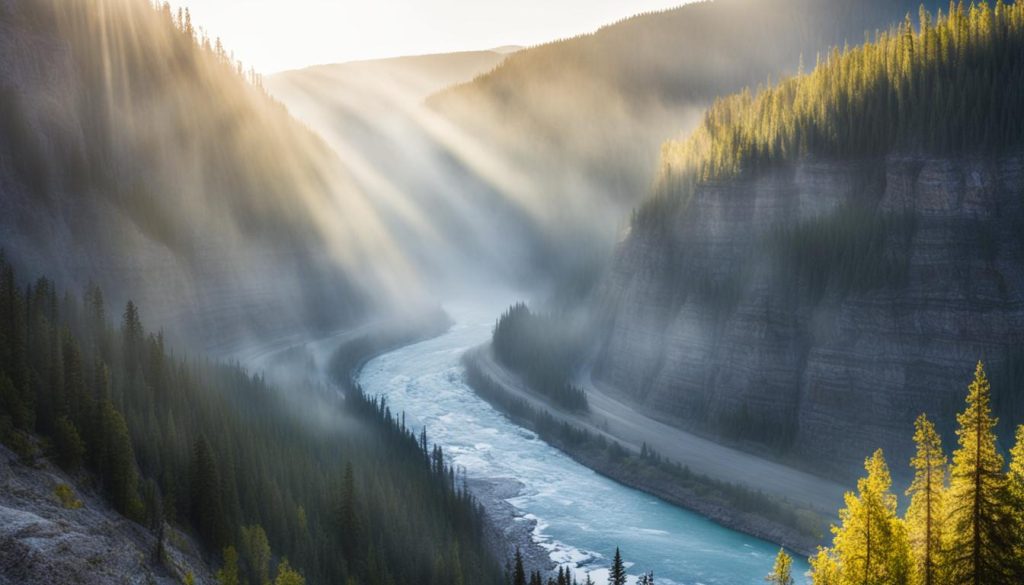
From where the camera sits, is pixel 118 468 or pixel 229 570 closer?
pixel 229 570

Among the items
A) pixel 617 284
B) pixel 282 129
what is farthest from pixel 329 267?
pixel 617 284

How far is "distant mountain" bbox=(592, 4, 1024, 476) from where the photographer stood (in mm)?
71938

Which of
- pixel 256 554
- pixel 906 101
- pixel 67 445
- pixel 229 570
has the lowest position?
pixel 256 554

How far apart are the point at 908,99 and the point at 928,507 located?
2417 inches

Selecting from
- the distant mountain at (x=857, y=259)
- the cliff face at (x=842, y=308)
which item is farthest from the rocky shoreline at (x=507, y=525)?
the distant mountain at (x=857, y=259)

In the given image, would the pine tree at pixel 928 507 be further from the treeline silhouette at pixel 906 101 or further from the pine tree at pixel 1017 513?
the treeline silhouette at pixel 906 101

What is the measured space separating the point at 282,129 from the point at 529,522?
4587 inches

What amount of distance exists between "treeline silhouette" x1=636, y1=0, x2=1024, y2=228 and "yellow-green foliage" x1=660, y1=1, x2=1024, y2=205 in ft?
0.29

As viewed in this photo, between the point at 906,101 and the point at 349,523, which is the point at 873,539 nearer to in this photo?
the point at 349,523

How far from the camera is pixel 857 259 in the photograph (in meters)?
79.9

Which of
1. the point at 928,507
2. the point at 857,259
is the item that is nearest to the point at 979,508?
the point at 928,507

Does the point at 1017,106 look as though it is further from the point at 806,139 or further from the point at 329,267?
the point at 329,267

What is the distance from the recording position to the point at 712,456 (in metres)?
81.4

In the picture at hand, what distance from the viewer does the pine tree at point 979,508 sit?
2669 centimetres
